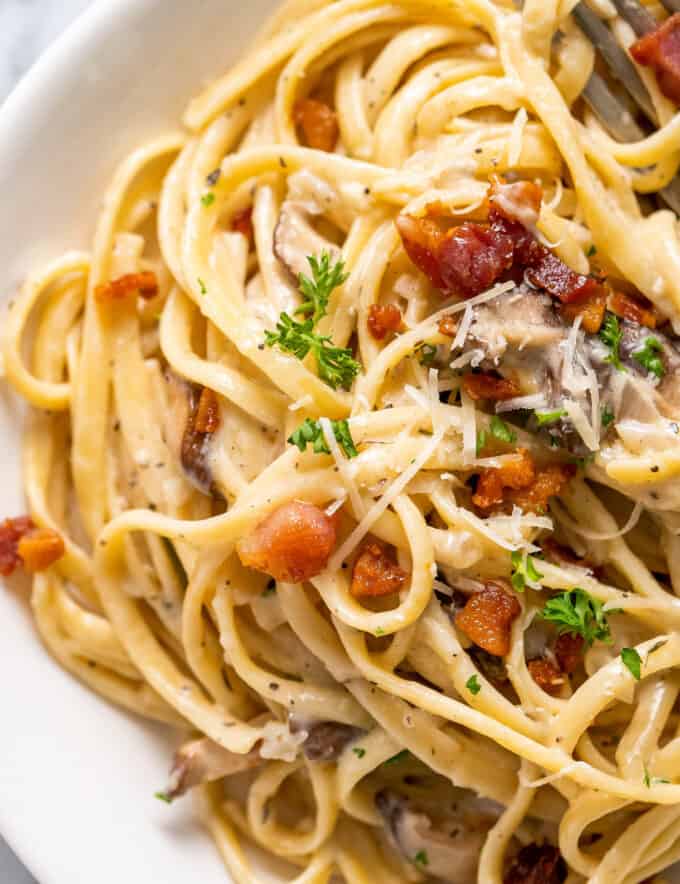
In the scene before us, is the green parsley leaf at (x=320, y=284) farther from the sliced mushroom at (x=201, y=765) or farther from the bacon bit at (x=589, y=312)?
the sliced mushroom at (x=201, y=765)

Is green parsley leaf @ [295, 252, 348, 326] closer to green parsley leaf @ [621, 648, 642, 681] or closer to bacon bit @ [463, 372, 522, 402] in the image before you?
bacon bit @ [463, 372, 522, 402]

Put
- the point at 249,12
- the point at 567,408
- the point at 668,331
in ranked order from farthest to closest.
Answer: the point at 249,12
the point at 668,331
the point at 567,408

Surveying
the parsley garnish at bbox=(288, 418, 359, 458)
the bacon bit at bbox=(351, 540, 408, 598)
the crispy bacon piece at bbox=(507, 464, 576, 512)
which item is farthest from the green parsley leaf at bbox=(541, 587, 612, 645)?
the parsley garnish at bbox=(288, 418, 359, 458)

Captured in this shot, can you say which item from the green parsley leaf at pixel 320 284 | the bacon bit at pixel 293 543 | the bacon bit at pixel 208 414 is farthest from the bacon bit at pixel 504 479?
the bacon bit at pixel 208 414

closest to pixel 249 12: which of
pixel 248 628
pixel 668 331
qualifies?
pixel 668 331

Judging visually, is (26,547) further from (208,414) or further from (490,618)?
(490,618)

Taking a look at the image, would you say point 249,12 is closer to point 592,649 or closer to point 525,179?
point 525,179
